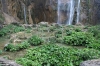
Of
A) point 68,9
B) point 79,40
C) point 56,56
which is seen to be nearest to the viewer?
point 56,56

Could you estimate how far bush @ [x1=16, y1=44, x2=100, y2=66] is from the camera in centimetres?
915

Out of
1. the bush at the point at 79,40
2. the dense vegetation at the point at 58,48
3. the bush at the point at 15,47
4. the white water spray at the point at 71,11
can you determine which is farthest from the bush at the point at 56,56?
the white water spray at the point at 71,11

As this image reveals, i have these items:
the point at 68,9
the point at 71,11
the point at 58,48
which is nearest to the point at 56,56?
the point at 58,48

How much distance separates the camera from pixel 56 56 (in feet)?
31.2

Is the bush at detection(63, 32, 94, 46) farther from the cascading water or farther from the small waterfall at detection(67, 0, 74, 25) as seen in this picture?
the small waterfall at detection(67, 0, 74, 25)

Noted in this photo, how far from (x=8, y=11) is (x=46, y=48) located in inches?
453

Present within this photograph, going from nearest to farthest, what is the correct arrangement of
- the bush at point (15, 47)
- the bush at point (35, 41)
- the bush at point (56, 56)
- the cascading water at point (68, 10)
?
the bush at point (56, 56), the bush at point (15, 47), the bush at point (35, 41), the cascading water at point (68, 10)

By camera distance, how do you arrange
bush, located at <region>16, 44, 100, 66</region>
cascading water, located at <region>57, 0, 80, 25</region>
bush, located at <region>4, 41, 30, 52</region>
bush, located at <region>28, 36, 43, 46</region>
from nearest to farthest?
1. bush, located at <region>16, 44, 100, 66</region>
2. bush, located at <region>4, 41, 30, 52</region>
3. bush, located at <region>28, 36, 43, 46</region>
4. cascading water, located at <region>57, 0, 80, 25</region>

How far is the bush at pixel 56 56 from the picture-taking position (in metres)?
9.15

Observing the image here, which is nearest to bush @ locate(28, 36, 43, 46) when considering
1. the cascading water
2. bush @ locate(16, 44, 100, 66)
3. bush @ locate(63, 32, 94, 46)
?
bush @ locate(16, 44, 100, 66)

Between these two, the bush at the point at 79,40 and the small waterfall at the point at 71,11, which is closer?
the bush at the point at 79,40

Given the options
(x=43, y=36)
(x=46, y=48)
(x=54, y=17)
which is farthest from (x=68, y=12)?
Answer: (x=46, y=48)

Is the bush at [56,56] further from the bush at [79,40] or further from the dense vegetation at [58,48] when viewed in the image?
the bush at [79,40]

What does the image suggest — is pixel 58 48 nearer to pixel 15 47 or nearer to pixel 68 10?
pixel 15 47
